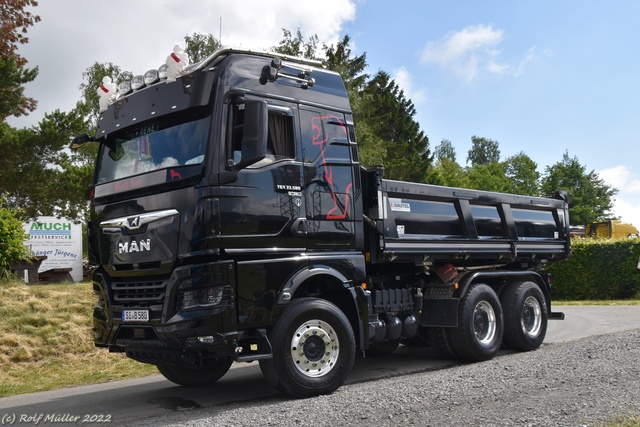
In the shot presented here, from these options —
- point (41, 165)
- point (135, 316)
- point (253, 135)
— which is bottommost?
point (135, 316)

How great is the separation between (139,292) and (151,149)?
5.02 ft

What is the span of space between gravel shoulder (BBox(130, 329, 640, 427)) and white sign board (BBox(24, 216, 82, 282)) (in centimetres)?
2124

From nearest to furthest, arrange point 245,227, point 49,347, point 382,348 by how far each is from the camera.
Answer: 1. point 245,227
2. point 382,348
3. point 49,347

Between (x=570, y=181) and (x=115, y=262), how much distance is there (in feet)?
225

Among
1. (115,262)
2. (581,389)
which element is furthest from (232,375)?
(581,389)

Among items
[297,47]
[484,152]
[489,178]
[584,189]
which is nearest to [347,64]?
[297,47]

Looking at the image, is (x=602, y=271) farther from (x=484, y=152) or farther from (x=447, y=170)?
(x=484, y=152)

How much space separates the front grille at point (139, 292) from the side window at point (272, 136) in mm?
1430

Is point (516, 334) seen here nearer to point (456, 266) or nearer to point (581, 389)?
point (456, 266)

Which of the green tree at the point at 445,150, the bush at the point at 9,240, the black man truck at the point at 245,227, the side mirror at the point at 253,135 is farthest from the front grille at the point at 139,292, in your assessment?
the green tree at the point at 445,150

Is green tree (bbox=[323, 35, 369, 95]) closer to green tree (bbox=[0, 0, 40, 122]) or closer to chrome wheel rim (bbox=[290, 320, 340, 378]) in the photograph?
green tree (bbox=[0, 0, 40, 122])

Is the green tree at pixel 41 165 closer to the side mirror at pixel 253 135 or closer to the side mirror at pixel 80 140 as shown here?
the side mirror at pixel 80 140

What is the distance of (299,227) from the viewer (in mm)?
7051

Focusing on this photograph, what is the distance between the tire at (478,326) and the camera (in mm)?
9000
